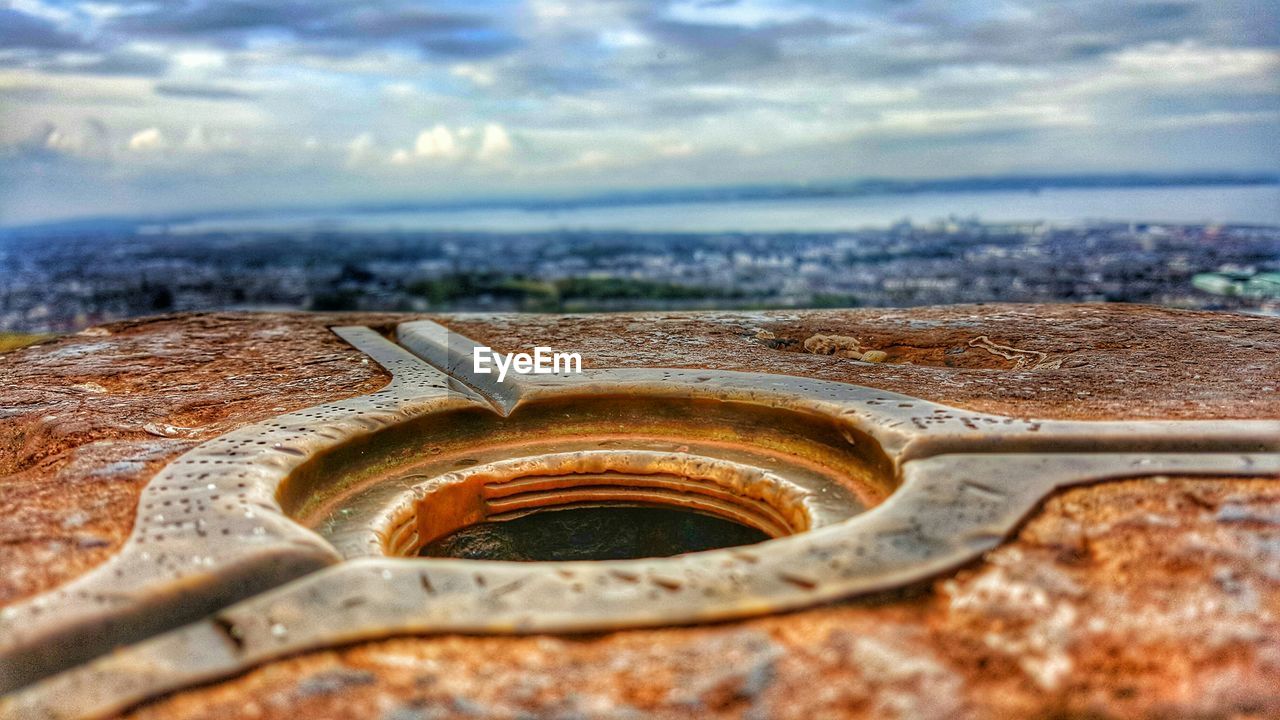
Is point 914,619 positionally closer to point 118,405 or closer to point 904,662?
point 904,662

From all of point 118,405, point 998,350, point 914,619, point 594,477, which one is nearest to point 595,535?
point 594,477

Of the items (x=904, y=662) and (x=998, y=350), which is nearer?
(x=904, y=662)

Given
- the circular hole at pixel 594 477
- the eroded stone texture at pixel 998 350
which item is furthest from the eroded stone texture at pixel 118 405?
the eroded stone texture at pixel 998 350

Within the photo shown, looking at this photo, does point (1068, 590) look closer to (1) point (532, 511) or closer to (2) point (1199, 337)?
(1) point (532, 511)

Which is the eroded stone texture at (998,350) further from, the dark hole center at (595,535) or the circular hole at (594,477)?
the dark hole center at (595,535)

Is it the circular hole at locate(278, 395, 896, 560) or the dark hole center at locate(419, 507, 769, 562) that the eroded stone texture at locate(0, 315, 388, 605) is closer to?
the circular hole at locate(278, 395, 896, 560)

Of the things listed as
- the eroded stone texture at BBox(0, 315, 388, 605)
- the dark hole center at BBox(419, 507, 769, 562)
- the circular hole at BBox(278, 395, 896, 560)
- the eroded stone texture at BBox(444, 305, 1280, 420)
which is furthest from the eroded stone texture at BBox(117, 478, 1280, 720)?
the dark hole center at BBox(419, 507, 769, 562)
